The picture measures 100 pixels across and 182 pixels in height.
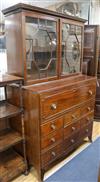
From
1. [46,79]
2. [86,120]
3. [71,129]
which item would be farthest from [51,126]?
[86,120]

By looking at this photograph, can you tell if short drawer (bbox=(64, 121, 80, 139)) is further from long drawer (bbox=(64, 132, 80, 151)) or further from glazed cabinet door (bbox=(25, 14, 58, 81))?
glazed cabinet door (bbox=(25, 14, 58, 81))

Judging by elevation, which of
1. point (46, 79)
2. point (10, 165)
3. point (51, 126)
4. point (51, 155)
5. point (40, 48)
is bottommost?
point (10, 165)

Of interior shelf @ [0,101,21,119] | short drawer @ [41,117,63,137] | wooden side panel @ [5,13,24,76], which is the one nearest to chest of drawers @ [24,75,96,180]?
short drawer @ [41,117,63,137]

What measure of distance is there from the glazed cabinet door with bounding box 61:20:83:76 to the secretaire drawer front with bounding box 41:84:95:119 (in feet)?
1.01

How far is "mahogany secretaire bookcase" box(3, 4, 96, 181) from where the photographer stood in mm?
1549

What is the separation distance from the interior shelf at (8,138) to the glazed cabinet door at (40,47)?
649mm

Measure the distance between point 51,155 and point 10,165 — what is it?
48 cm

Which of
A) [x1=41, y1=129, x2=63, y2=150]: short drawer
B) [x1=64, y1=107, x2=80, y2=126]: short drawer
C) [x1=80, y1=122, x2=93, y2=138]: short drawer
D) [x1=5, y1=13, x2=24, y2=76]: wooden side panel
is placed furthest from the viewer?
[x1=80, y1=122, x2=93, y2=138]: short drawer

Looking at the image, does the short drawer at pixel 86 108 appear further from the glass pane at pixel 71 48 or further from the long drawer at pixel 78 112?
the glass pane at pixel 71 48

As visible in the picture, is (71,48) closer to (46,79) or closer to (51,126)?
(46,79)

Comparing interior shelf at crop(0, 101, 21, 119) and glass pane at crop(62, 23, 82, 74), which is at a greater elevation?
glass pane at crop(62, 23, 82, 74)

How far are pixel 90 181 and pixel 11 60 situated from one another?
160cm

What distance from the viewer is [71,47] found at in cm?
212

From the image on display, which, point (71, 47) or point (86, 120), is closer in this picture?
point (71, 47)
